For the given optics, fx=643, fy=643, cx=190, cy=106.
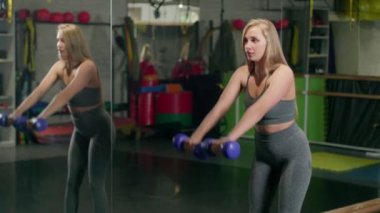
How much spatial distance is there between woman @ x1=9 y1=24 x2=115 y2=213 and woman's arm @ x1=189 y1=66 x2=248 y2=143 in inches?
39.9

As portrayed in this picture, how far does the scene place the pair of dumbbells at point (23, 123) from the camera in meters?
3.64

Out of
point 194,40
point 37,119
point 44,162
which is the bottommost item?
point 44,162

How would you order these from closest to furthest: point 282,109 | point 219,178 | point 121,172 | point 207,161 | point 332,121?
point 282,109 → point 121,172 → point 219,178 → point 207,161 → point 332,121

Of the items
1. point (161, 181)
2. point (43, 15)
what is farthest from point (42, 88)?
point (161, 181)

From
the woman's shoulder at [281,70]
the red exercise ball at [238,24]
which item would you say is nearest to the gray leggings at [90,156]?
the woman's shoulder at [281,70]

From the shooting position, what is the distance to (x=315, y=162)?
21.4ft

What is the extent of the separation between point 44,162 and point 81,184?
0.90 feet

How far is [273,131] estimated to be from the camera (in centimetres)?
320

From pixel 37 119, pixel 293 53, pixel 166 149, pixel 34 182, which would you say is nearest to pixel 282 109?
pixel 37 119

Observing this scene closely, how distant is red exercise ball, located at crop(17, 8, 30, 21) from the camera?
3.72m

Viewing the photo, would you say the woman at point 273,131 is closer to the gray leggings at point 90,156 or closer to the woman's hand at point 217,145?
the woman's hand at point 217,145

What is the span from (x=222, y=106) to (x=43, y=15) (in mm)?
1310

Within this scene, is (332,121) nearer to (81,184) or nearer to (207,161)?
(207,161)

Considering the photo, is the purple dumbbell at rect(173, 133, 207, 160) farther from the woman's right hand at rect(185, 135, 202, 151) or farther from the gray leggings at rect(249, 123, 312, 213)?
the gray leggings at rect(249, 123, 312, 213)
